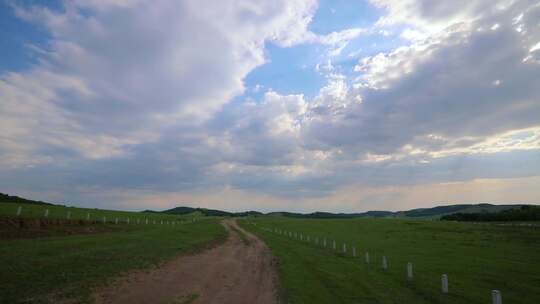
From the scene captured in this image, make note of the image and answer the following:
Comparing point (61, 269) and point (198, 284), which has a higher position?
point (61, 269)

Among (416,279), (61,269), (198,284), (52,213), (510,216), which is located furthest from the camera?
(510,216)

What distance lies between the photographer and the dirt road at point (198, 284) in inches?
491

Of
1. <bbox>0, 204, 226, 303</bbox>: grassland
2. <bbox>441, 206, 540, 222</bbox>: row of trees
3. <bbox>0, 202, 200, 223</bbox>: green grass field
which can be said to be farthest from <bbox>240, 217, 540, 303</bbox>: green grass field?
<bbox>441, 206, 540, 222</bbox>: row of trees

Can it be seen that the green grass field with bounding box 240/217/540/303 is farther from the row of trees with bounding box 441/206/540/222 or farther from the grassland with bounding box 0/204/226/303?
the row of trees with bounding box 441/206/540/222

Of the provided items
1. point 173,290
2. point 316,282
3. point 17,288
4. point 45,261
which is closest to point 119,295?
point 173,290

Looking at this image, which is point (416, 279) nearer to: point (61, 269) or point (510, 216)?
point (61, 269)

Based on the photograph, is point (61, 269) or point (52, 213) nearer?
point (61, 269)

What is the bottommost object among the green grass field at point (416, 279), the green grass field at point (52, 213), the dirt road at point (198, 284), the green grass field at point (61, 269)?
the green grass field at point (416, 279)

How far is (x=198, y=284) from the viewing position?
15.1m

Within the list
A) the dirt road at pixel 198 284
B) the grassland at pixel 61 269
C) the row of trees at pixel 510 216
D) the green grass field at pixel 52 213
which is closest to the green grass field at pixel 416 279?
the dirt road at pixel 198 284

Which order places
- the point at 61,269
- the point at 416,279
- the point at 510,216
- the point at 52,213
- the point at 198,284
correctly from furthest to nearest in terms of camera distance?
1. the point at 510,216
2. the point at 52,213
3. the point at 416,279
4. the point at 61,269
5. the point at 198,284

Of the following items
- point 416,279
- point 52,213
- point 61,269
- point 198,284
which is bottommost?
point 416,279

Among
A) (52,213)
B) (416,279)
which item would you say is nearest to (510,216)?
(416,279)

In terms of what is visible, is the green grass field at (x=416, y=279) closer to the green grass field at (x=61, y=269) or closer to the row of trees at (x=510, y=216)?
the green grass field at (x=61, y=269)
